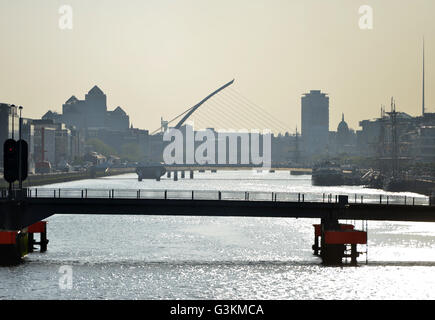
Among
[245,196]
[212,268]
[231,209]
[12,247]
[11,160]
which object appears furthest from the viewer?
[245,196]

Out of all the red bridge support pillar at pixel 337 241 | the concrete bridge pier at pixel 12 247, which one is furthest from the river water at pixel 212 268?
the red bridge support pillar at pixel 337 241

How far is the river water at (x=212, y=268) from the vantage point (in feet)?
201

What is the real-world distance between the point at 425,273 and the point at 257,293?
1756 centimetres

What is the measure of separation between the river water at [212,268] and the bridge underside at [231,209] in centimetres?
421

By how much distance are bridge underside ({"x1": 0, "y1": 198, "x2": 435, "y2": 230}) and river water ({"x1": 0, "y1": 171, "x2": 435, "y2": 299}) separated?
166 inches

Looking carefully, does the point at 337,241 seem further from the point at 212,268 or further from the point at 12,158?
the point at 12,158

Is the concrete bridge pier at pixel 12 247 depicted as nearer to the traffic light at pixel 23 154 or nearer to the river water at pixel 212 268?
the river water at pixel 212 268

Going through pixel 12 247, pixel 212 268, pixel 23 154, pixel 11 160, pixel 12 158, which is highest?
pixel 23 154

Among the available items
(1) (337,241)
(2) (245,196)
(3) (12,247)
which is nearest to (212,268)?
(2) (245,196)

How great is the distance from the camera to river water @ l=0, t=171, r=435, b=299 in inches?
2418

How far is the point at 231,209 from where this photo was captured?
7800cm

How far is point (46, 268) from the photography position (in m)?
71.6

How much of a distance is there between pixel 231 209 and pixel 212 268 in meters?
7.05
